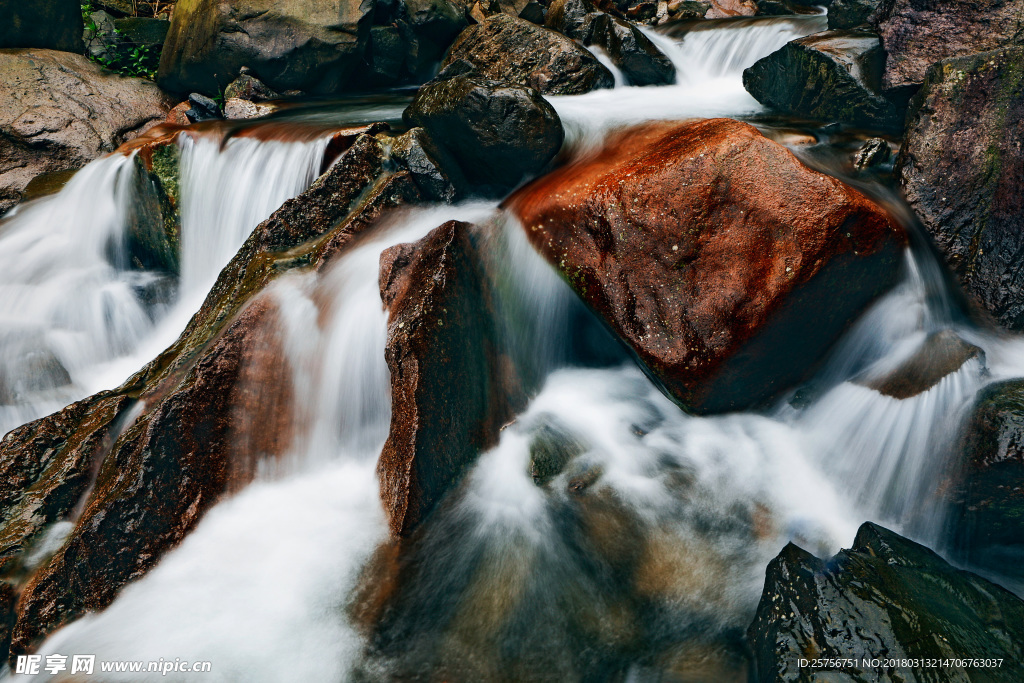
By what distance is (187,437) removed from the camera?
336cm

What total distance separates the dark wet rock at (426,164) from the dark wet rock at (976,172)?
11.6ft

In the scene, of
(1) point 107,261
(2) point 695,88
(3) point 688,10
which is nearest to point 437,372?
(1) point 107,261

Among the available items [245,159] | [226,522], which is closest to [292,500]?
[226,522]

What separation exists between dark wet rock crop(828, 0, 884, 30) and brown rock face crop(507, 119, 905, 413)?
485 cm

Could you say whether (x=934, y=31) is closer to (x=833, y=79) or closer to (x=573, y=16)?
(x=833, y=79)

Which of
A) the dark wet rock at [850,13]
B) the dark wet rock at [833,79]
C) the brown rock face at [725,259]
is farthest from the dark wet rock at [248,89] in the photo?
the dark wet rock at [850,13]

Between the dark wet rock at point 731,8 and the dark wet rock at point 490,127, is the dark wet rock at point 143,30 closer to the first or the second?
the dark wet rock at point 490,127

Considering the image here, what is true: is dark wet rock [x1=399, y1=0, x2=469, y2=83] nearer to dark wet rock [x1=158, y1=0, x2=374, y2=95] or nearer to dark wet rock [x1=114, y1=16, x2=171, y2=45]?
dark wet rock [x1=158, y1=0, x2=374, y2=95]

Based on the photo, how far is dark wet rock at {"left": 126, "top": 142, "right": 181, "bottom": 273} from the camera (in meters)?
5.95

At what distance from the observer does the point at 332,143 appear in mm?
5621

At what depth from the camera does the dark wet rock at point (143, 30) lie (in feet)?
28.7

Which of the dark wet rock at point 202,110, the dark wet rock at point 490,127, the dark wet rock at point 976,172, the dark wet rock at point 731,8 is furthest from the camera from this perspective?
the dark wet rock at point 731,8

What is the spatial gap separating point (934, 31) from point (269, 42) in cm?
774

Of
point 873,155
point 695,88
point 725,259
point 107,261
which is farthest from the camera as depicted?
point 695,88
